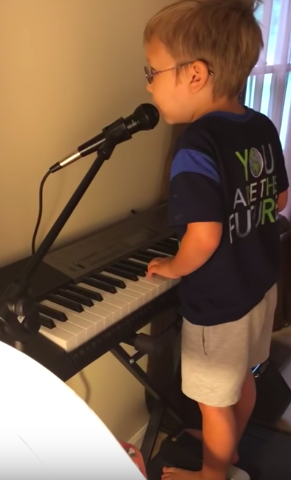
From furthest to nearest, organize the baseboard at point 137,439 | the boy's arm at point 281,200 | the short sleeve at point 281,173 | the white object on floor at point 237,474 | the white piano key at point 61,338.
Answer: the baseboard at point 137,439 → the white object on floor at point 237,474 → the boy's arm at point 281,200 → the short sleeve at point 281,173 → the white piano key at point 61,338

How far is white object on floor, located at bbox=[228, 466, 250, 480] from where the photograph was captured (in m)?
1.59

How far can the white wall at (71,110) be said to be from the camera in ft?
4.02

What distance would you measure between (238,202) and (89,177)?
13.5 inches

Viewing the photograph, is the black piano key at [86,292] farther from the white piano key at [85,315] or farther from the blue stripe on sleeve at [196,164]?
the blue stripe on sleeve at [196,164]

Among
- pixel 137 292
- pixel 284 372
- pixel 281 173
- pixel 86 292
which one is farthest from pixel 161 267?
pixel 284 372

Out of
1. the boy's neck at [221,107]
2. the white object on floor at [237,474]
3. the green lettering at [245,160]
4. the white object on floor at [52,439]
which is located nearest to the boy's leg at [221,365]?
the white object on floor at [237,474]

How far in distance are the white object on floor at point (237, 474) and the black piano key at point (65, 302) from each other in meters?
0.76

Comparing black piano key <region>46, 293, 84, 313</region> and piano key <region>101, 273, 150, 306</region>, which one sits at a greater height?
black piano key <region>46, 293, 84, 313</region>

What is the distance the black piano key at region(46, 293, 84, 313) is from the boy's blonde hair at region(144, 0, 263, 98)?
524 millimetres

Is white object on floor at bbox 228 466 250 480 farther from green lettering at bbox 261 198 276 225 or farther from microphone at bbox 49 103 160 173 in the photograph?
microphone at bbox 49 103 160 173

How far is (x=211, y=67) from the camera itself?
117 cm

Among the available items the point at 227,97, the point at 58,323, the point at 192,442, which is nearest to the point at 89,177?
the point at 58,323

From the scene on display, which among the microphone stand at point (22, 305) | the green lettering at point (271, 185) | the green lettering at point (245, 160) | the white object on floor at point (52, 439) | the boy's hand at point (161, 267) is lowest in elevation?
the boy's hand at point (161, 267)

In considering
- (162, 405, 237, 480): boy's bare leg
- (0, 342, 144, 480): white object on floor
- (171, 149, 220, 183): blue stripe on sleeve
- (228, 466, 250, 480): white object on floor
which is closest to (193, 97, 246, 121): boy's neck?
(171, 149, 220, 183): blue stripe on sleeve
